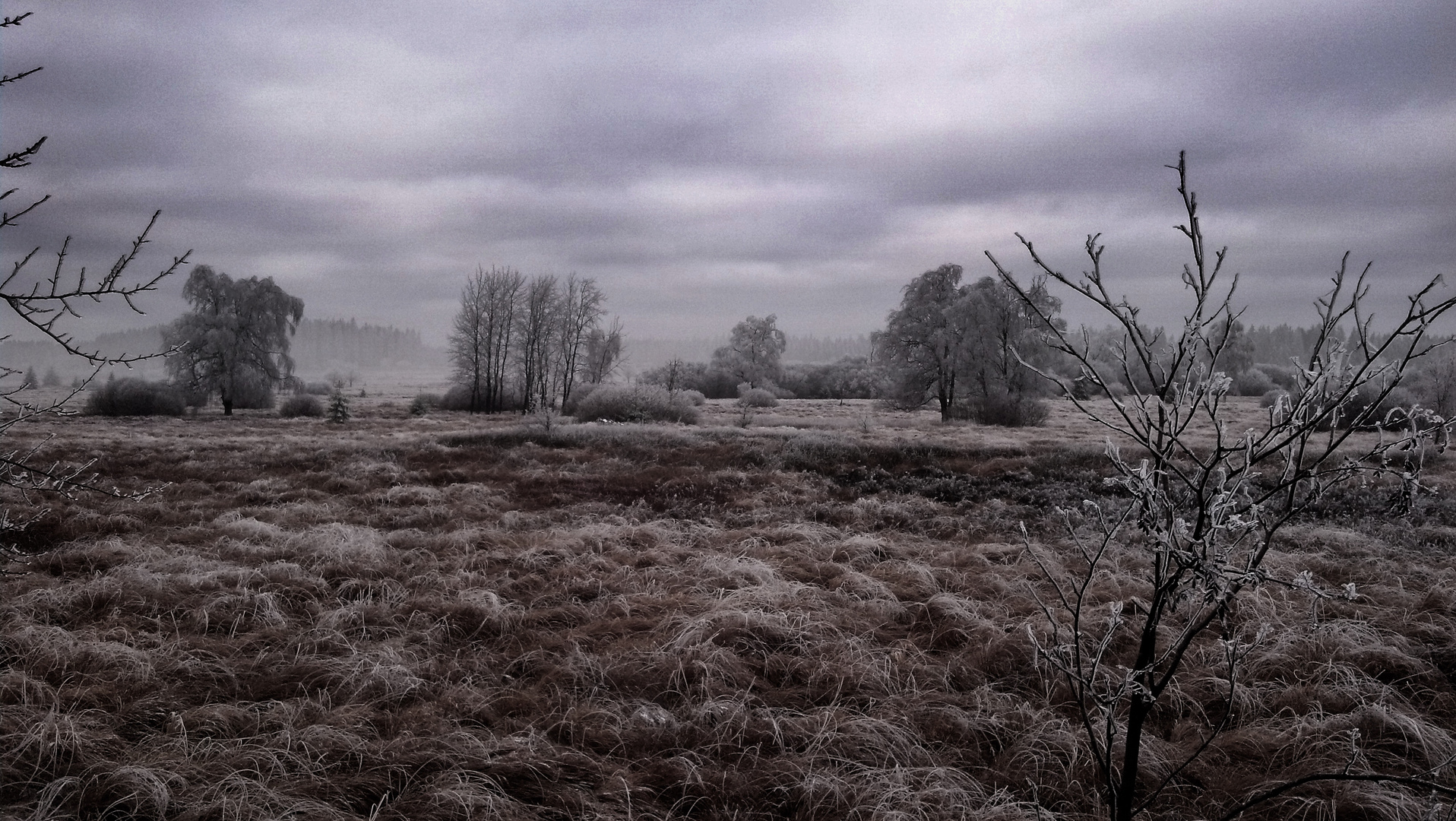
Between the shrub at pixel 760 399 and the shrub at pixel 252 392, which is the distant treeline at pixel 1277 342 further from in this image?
the shrub at pixel 252 392

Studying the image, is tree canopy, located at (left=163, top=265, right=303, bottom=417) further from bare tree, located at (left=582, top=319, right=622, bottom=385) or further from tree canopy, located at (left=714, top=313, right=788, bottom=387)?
tree canopy, located at (left=714, top=313, right=788, bottom=387)

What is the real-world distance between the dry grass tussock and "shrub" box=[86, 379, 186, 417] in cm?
2732

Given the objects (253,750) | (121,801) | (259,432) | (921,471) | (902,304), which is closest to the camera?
(121,801)

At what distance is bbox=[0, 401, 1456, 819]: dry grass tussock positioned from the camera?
333 centimetres

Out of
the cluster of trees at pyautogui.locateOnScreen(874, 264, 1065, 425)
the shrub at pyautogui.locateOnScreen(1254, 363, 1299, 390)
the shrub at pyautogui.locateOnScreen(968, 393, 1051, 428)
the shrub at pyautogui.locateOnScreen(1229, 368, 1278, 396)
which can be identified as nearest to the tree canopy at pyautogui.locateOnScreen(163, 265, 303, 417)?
the cluster of trees at pyautogui.locateOnScreen(874, 264, 1065, 425)

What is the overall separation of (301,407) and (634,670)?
34.1 metres

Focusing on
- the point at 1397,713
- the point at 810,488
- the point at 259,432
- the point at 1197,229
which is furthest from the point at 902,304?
the point at 1197,229

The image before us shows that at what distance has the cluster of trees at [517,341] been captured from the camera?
40.6 meters

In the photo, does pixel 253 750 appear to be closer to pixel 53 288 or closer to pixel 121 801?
pixel 121 801

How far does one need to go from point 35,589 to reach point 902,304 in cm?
2974

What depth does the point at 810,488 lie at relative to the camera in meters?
11.9

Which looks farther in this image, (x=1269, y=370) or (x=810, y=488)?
(x=1269, y=370)

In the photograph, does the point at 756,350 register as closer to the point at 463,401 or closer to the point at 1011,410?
the point at 463,401

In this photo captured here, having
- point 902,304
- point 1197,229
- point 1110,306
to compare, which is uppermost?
point 902,304
